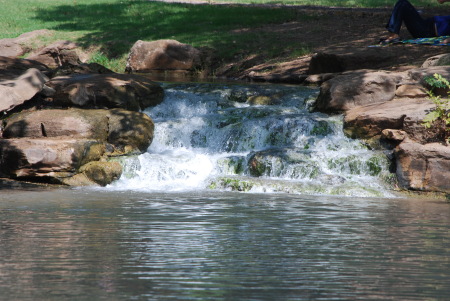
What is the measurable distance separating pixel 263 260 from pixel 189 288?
1048mm

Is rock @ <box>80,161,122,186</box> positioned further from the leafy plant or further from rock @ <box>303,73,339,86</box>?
rock @ <box>303,73,339,86</box>

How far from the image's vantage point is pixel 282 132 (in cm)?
1369

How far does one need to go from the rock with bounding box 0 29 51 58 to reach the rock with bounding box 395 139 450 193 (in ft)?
56.1

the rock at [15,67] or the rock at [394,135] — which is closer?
the rock at [394,135]

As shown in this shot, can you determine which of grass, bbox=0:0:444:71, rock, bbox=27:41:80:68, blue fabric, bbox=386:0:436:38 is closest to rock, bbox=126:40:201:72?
grass, bbox=0:0:444:71

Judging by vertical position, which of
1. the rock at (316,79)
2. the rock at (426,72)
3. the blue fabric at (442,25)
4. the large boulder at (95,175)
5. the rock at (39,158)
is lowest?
the large boulder at (95,175)

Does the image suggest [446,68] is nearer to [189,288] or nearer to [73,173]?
[73,173]

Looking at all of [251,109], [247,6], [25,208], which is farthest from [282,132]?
[247,6]

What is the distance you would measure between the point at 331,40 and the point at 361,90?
8.52 m

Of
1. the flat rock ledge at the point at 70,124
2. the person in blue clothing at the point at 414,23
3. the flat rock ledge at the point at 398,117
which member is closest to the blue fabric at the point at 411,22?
the person in blue clothing at the point at 414,23

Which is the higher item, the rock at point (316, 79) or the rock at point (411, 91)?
the rock at point (411, 91)

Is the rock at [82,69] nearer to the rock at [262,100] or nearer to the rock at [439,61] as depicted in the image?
the rock at [262,100]

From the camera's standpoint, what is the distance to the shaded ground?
17719 mm

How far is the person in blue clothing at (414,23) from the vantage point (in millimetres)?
17453
